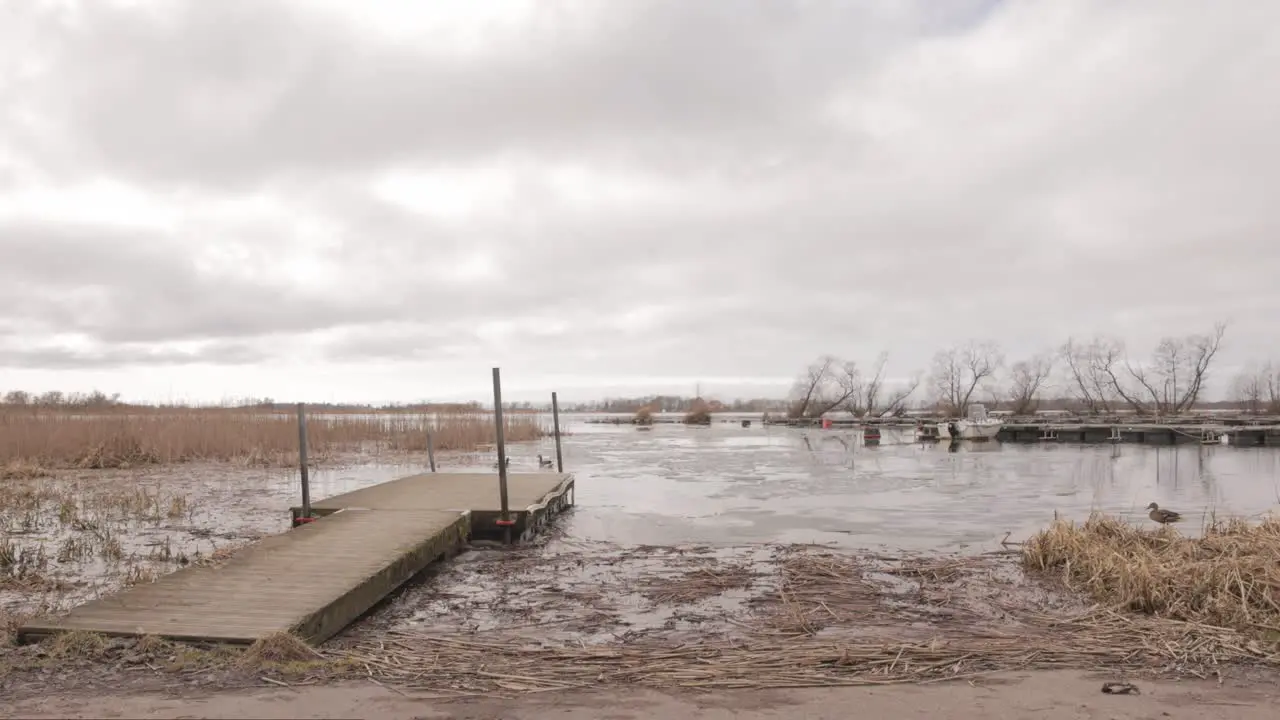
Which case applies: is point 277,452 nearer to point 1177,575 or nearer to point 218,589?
point 218,589

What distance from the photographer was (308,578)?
712cm

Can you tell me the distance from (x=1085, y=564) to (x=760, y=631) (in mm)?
4417

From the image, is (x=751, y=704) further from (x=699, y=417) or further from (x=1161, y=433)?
(x=699, y=417)

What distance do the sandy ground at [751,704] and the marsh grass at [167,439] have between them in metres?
17.9

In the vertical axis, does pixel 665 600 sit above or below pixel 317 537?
below

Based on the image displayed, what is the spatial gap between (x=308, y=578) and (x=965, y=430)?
43572mm

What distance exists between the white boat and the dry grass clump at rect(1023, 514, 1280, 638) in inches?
1431

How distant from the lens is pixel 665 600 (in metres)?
8.05

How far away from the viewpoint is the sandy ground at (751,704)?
4.41 metres

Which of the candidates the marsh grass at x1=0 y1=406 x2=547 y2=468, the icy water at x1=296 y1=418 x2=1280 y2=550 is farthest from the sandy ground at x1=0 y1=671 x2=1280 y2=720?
→ the marsh grass at x1=0 y1=406 x2=547 y2=468

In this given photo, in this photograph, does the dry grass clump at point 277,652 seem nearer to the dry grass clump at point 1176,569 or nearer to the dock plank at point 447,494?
the dock plank at point 447,494

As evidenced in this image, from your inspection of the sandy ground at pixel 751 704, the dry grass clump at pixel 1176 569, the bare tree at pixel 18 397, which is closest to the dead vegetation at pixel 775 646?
the sandy ground at pixel 751 704

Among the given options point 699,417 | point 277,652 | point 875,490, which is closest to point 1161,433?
point 875,490

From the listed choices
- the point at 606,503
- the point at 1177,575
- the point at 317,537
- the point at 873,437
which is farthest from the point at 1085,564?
the point at 873,437
